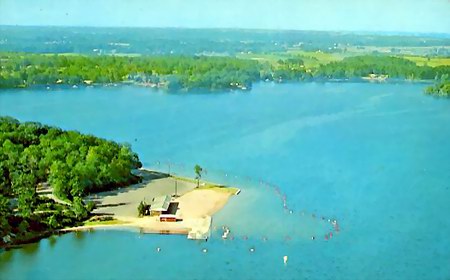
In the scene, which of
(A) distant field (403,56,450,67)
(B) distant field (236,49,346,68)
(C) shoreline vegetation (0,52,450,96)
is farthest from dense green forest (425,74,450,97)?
(B) distant field (236,49,346,68)

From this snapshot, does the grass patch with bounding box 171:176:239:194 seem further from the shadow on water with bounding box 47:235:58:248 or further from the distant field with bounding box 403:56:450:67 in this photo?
the distant field with bounding box 403:56:450:67

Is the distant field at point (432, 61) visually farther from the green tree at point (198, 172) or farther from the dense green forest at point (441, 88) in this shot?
the green tree at point (198, 172)

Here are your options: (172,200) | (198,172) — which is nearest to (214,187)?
(198,172)

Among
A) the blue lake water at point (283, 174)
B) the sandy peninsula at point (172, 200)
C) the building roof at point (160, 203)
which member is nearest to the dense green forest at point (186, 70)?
the blue lake water at point (283, 174)

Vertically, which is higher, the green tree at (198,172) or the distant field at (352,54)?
the distant field at (352,54)

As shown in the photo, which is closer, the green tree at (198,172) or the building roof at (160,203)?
the building roof at (160,203)

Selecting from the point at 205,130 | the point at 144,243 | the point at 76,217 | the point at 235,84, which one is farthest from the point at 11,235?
the point at 235,84

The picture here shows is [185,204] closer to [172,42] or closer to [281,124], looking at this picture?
[281,124]

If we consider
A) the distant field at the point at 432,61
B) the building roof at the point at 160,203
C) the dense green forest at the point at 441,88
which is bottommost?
the building roof at the point at 160,203
